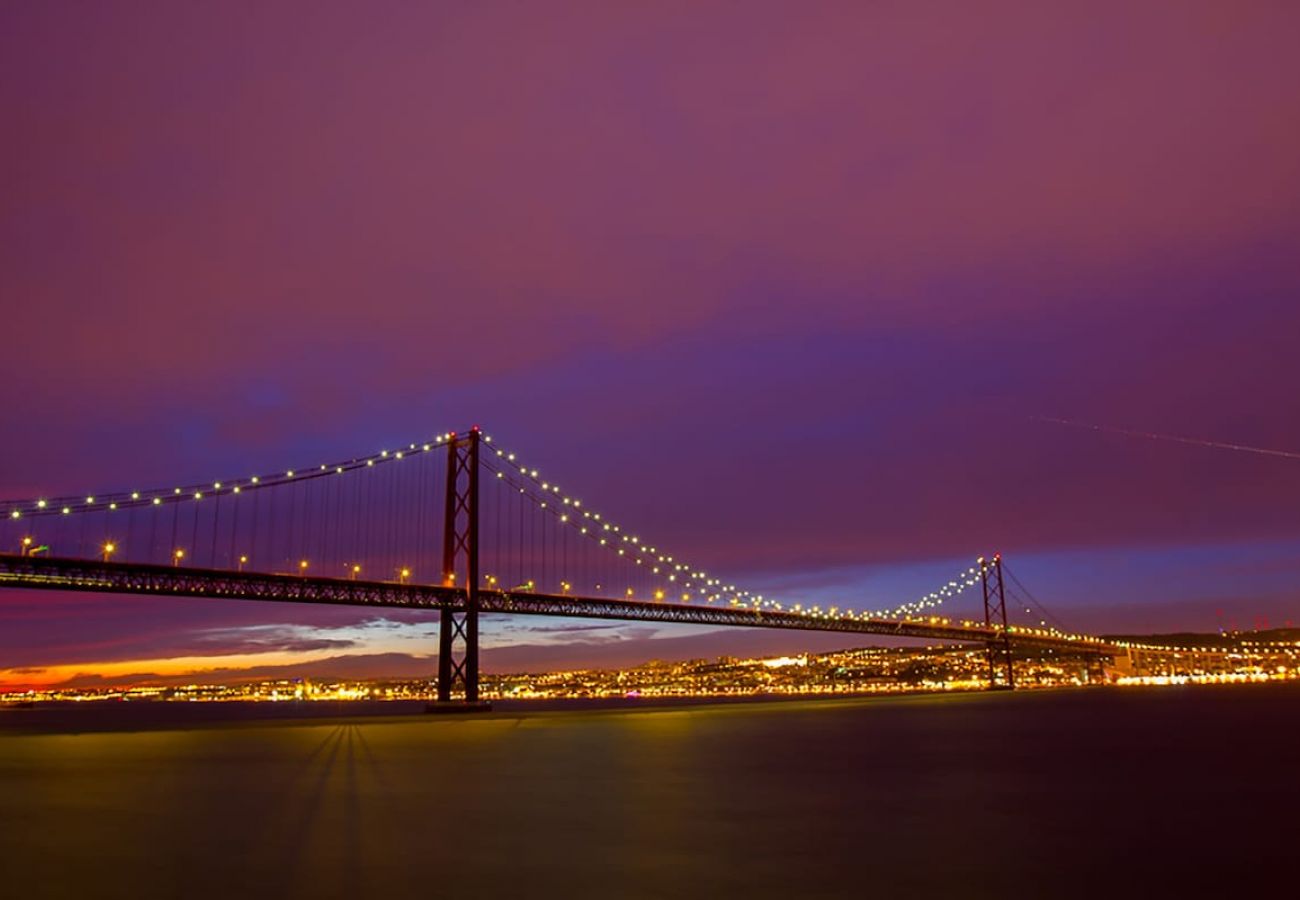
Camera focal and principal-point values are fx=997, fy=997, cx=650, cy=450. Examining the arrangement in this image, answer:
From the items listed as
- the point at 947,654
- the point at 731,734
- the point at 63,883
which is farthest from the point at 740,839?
the point at 947,654

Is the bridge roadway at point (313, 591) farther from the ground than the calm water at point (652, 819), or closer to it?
farther from the ground

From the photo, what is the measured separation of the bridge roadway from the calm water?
37.9 feet

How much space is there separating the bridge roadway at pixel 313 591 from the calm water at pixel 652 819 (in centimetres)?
1155

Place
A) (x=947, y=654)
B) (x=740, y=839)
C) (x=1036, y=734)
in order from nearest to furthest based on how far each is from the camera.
→ (x=740, y=839), (x=1036, y=734), (x=947, y=654)

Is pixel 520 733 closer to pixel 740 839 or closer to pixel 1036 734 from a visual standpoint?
pixel 1036 734

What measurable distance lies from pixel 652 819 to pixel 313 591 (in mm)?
40362

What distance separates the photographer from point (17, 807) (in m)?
18.3

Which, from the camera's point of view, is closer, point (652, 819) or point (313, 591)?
point (652, 819)

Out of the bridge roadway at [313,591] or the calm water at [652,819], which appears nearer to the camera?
the calm water at [652,819]

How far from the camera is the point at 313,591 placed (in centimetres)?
5347

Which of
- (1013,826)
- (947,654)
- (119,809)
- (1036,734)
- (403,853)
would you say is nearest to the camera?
(403,853)

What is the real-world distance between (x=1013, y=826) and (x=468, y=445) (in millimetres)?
48977

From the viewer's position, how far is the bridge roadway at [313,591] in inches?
1761

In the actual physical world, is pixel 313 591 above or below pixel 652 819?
above
